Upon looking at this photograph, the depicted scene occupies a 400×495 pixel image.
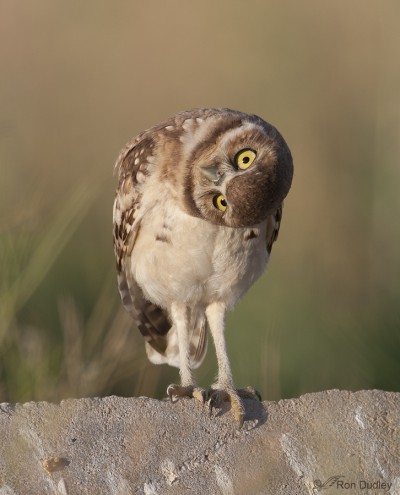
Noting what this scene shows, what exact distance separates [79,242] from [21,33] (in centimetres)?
218

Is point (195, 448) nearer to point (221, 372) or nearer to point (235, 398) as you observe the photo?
point (235, 398)

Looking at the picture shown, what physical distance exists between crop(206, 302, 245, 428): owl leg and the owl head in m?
0.58

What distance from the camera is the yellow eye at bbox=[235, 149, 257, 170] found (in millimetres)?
4096

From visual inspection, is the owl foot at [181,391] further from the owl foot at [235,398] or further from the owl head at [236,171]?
the owl head at [236,171]

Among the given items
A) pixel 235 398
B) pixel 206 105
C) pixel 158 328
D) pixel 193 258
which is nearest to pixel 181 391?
pixel 235 398

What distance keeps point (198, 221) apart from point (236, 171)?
36 cm

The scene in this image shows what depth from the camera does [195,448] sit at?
A: 373 cm

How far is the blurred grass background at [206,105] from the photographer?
4176 mm

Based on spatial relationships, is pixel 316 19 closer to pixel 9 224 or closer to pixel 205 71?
pixel 205 71

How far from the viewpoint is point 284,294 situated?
5.22m

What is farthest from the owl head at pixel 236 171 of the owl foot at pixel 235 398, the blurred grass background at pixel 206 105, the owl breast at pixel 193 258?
the owl foot at pixel 235 398

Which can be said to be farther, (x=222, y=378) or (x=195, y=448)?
(x=222, y=378)

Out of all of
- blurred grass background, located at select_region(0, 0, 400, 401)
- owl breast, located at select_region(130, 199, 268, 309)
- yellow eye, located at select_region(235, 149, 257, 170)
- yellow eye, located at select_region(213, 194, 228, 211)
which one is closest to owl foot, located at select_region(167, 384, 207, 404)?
blurred grass background, located at select_region(0, 0, 400, 401)
